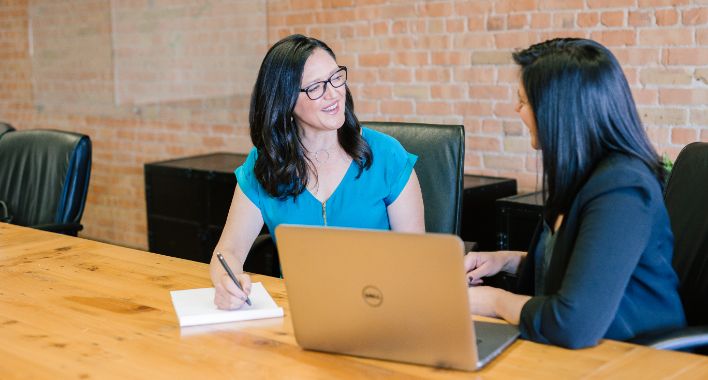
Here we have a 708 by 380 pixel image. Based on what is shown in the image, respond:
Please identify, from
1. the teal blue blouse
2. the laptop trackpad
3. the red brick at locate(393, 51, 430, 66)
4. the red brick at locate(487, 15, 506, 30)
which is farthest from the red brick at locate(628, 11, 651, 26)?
the laptop trackpad

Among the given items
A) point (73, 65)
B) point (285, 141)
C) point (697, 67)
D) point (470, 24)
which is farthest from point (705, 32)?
point (73, 65)

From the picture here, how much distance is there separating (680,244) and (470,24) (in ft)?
6.15

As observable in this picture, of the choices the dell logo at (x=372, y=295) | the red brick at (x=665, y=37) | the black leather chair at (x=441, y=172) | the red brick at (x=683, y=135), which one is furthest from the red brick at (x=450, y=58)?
the dell logo at (x=372, y=295)

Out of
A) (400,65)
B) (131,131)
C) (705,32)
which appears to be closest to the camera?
(705,32)

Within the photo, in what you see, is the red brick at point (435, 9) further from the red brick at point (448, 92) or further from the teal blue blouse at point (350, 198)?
the teal blue blouse at point (350, 198)

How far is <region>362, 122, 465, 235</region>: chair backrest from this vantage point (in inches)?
99.7

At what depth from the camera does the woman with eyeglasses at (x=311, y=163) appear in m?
2.31

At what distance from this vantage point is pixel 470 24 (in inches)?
146

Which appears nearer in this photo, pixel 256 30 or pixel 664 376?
pixel 664 376

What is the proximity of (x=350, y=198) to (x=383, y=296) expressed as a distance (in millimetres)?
986

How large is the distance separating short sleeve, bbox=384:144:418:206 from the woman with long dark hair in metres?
0.73

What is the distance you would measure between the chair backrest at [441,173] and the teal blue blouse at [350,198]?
0.11m

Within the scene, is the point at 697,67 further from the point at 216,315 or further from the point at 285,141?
the point at 216,315

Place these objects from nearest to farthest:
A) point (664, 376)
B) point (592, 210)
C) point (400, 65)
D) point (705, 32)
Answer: point (664, 376) < point (592, 210) < point (705, 32) < point (400, 65)
